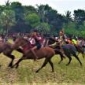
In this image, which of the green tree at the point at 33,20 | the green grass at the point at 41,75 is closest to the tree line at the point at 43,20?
the green tree at the point at 33,20

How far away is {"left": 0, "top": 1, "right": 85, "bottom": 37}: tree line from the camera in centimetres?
9962

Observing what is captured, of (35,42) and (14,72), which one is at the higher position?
(35,42)

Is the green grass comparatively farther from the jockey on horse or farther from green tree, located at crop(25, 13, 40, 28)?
green tree, located at crop(25, 13, 40, 28)

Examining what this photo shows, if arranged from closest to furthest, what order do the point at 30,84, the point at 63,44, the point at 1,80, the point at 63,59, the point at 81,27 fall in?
the point at 30,84, the point at 1,80, the point at 63,44, the point at 63,59, the point at 81,27

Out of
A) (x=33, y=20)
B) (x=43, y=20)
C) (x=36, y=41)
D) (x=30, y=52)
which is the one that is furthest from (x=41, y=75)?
(x=43, y=20)

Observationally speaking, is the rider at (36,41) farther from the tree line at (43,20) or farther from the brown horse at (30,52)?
the tree line at (43,20)

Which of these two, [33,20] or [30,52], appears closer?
[30,52]

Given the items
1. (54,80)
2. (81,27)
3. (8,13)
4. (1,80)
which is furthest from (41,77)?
(81,27)

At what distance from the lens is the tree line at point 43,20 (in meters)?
99.6

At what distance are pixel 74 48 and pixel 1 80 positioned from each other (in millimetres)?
7967

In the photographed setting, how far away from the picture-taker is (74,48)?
25.2 m

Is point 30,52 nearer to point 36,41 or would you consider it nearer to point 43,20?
point 36,41

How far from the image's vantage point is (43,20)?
112125 mm

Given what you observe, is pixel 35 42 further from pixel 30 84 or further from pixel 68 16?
pixel 68 16
